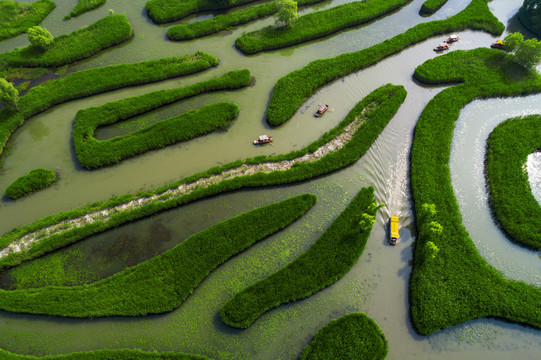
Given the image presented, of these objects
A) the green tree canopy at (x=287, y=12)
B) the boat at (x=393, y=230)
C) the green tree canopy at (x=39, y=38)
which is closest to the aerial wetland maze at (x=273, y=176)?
the green tree canopy at (x=39, y=38)

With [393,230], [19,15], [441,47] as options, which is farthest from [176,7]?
[393,230]

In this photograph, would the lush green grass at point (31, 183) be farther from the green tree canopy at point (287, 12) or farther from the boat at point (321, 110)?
the green tree canopy at point (287, 12)

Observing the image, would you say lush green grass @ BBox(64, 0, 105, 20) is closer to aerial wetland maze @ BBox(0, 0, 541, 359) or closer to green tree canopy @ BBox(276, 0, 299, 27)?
aerial wetland maze @ BBox(0, 0, 541, 359)

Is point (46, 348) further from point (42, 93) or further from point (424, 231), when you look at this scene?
point (424, 231)

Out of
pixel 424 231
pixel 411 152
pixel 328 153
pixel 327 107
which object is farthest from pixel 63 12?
pixel 424 231

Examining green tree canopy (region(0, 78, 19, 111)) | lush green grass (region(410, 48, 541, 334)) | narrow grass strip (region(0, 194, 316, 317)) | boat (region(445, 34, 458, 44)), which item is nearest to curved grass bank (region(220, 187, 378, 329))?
narrow grass strip (region(0, 194, 316, 317))

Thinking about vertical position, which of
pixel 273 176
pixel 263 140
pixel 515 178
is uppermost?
pixel 263 140

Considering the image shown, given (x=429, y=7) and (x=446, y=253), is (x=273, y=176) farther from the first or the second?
(x=429, y=7)
